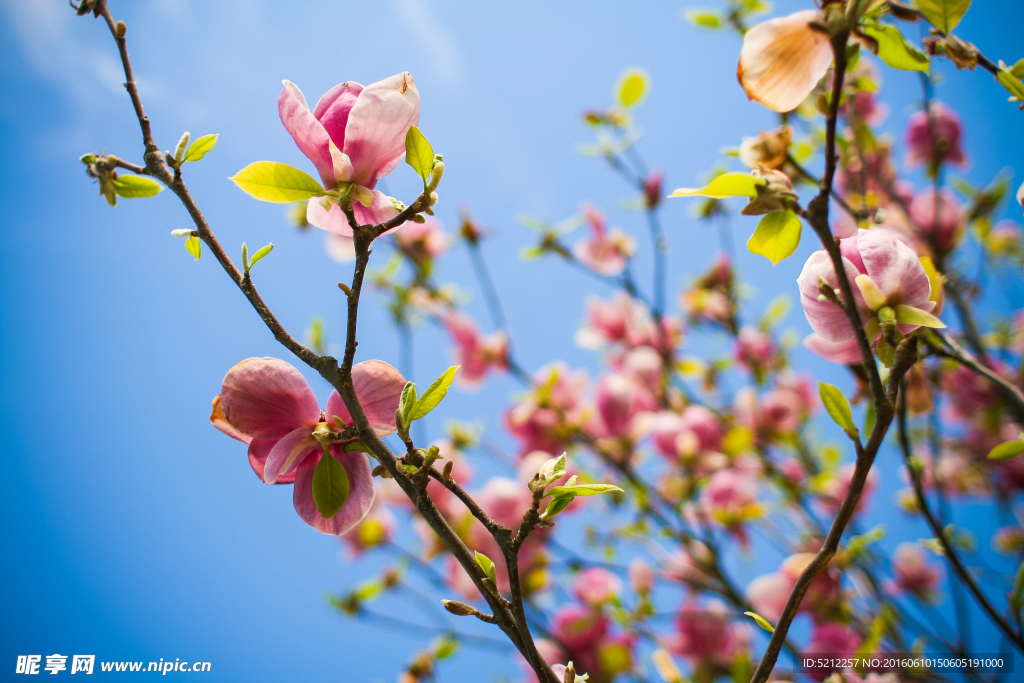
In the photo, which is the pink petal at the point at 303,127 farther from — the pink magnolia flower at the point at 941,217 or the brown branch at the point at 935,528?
the pink magnolia flower at the point at 941,217

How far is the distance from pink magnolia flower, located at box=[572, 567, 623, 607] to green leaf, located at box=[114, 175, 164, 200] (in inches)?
36.8

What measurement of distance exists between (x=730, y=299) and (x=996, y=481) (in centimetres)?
77

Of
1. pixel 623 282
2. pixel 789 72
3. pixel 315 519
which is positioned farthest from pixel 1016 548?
pixel 315 519

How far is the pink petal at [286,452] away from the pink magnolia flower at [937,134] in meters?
1.18

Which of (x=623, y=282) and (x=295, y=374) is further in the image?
(x=623, y=282)

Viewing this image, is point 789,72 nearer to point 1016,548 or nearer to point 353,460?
point 353,460

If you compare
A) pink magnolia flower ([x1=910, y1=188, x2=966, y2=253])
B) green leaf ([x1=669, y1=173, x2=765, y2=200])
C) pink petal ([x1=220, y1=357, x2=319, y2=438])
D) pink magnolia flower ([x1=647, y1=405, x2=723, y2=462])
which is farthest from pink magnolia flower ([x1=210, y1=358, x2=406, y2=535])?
pink magnolia flower ([x1=910, y1=188, x2=966, y2=253])

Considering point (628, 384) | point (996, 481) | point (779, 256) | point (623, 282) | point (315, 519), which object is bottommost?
point (315, 519)

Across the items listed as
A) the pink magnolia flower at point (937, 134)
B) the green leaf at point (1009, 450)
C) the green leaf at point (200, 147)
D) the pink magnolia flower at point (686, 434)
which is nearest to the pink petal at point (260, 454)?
the green leaf at point (200, 147)

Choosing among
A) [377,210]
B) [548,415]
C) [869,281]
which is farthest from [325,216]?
[548,415]

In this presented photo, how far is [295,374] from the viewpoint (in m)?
0.30

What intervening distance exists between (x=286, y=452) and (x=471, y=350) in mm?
894

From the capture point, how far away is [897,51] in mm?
353

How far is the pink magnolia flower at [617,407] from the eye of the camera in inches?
39.8
